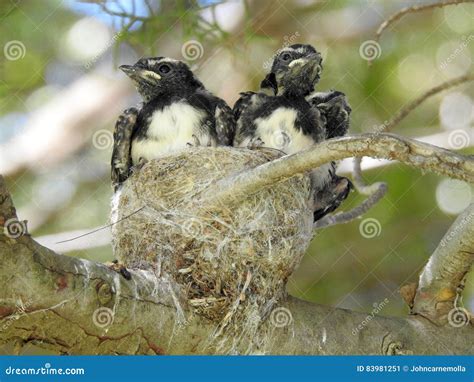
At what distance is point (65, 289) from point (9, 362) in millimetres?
1290

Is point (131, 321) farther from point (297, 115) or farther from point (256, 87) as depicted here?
point (256, 87)

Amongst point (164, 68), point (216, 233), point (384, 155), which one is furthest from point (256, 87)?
point (384, 155)

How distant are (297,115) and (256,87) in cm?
124

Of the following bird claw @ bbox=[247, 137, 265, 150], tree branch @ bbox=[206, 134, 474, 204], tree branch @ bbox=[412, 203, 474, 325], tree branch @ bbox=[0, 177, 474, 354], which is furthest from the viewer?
bird claw @ bbox=[247, 137, 265, 150]

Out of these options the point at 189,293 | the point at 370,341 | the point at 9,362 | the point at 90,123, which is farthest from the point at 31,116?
the point at 370,341

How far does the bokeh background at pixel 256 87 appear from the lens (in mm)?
5895

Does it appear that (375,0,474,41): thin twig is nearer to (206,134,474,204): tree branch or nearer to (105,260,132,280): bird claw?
(206,134,474,204): tree branch

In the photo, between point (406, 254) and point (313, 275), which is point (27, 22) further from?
point (406, 254)

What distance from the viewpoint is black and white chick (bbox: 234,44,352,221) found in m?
5.05

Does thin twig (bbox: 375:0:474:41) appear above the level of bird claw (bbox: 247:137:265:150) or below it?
above

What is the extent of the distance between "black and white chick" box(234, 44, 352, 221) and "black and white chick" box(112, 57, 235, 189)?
150 millimetres

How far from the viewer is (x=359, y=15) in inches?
248

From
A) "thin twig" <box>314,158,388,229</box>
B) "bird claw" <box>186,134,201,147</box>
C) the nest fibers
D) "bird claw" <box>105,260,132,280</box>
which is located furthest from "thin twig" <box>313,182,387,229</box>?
"bird claw" <box>105,260,132,280</box>

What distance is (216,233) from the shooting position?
418 centimetres
